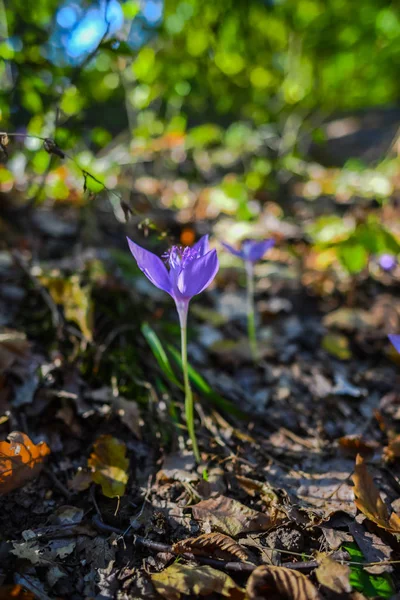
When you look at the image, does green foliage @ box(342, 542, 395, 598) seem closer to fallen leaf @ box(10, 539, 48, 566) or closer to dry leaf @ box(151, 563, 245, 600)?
dry leaf @ box(151, 563, 245, 600)

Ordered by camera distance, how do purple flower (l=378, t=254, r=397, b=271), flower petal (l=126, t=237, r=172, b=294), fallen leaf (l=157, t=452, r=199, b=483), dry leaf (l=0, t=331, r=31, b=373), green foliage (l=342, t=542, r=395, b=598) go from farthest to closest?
purple flower (l=378, t=254, r=397, b=271)
dry leaf (l=0, t=331, r=31, b=373)
fallen leaf (l=157, t=452, r=199, b=483)
flower petal (l=126, t=237, r=172, b=294)
green foliage (l=342, t=542, r=395, b=598)

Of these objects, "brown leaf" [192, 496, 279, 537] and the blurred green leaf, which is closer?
"brown leaf" [192, 496, 279, 537]

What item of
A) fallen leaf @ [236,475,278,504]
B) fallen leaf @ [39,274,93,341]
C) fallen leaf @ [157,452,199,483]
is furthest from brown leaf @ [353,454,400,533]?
fallen leaf @ [39,274,93,341]

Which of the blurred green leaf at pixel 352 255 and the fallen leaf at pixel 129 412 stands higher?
the blurred green leaf at pixel 352 255

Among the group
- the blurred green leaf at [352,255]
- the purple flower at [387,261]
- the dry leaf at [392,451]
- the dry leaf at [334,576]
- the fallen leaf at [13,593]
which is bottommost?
the dry leaf at [334,576]

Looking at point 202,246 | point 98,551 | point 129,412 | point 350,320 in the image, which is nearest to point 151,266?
point 202,246

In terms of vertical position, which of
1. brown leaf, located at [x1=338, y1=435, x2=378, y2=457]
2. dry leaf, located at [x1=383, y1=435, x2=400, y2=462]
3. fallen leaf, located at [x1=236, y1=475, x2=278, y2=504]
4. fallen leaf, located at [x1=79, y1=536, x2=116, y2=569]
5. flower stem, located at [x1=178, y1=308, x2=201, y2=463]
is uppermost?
flower stem, located at [x1=178, y1=308, x2=201, y2=463]

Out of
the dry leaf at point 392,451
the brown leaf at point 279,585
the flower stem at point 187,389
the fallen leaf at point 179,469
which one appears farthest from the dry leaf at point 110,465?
the dry leaf at point 392,451

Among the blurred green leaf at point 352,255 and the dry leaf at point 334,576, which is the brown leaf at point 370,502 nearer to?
the dry leaf at point 334,576
